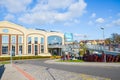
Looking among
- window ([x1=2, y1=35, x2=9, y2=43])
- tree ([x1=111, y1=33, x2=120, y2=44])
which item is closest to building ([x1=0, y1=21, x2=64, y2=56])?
window ([x1=2, y1=35, x2=9, y2=43])

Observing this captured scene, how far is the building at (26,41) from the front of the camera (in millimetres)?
65750

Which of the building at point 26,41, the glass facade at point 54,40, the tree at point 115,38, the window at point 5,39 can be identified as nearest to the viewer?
the window at point 5,39

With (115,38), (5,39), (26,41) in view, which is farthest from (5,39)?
(115,38)

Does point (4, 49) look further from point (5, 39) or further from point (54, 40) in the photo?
point (54, 40)

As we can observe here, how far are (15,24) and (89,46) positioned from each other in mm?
29743

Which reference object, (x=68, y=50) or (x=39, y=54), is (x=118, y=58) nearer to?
(x=68, y=50)

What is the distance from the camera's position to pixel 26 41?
69.8 metres

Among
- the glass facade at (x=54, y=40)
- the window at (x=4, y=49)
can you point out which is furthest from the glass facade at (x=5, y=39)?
the glass facade at (x=54, y=40)

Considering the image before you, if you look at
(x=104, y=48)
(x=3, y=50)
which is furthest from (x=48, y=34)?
(x=104, y=48)

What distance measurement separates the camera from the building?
6575cm

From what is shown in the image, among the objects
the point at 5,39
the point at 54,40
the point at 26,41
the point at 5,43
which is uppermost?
the point at 5,39

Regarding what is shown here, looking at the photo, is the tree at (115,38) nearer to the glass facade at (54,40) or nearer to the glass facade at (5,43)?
the glass facade at (54,40)

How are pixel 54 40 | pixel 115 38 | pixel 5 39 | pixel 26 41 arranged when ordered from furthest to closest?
1. pixel 115 38
2. pixel 54 40
3. pixel 26 41
4. pixel 5 39

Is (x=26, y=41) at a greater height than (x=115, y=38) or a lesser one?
lesser
